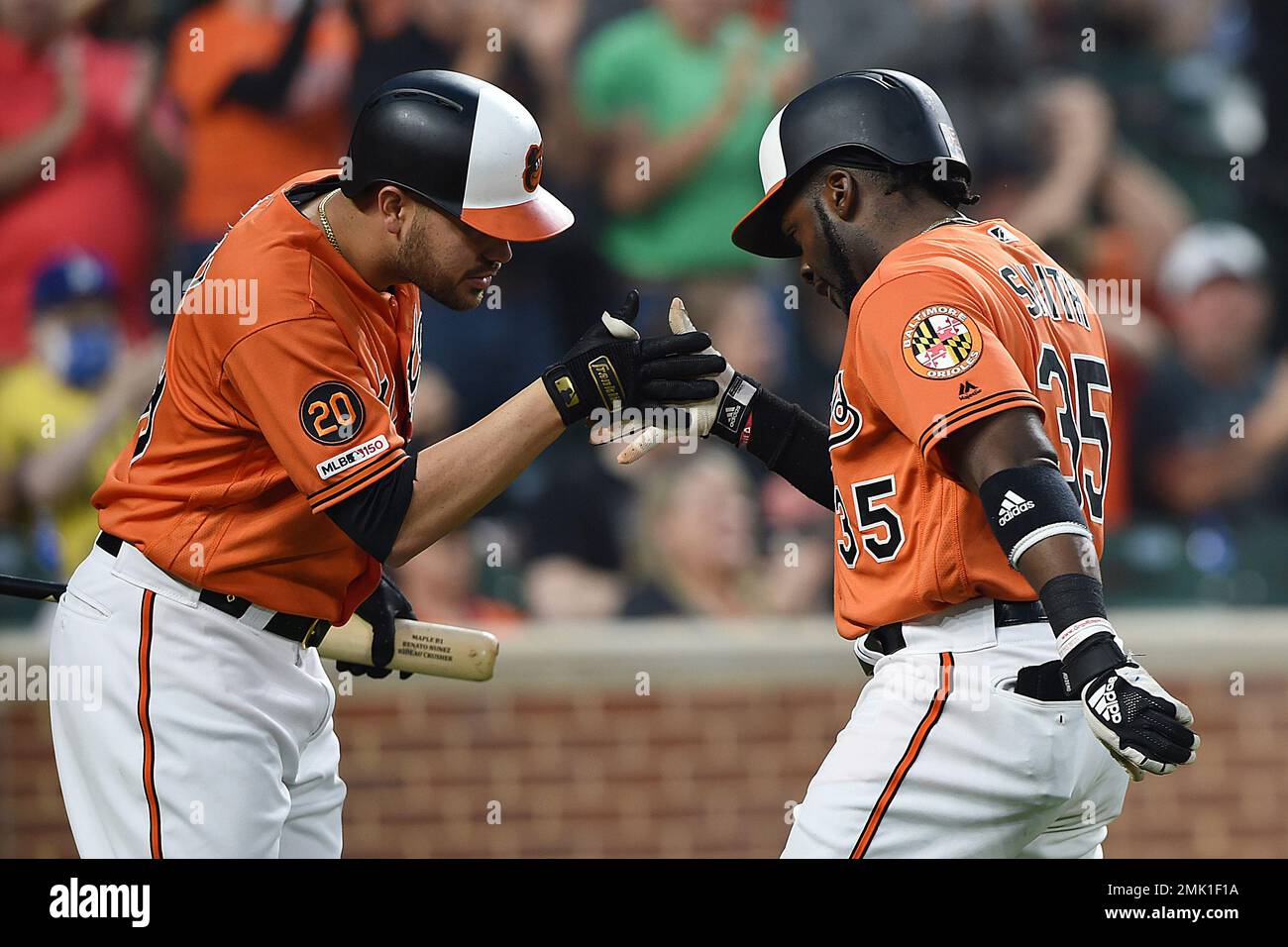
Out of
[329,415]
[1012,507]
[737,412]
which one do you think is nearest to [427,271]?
[329,415]

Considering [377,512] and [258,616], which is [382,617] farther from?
[377,512]

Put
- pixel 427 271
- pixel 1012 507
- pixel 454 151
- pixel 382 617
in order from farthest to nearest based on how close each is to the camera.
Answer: pixel 382 617, pixel 427 271, pixel 454 151, pixel 1012 507

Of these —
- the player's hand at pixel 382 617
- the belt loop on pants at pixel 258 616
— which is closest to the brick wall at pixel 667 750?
the player's hand at pixel 382 617

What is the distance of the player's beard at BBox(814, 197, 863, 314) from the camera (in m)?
3.17

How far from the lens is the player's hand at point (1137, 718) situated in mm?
2408

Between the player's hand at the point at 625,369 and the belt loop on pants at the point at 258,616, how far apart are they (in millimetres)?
742

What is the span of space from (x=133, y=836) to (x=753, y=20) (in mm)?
4262

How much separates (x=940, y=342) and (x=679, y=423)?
0.98 m

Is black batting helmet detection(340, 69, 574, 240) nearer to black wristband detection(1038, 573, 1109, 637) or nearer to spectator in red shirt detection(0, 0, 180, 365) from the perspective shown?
Result: black wristband detection(1038, 573, 1109, 637)

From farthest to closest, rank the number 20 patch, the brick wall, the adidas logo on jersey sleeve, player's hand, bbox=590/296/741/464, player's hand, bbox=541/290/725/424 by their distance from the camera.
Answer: the brick wall < player's hand, bbox=590/296/741/464 < player's hand, bbox=541/290/725/424 < the number 20 patch < the adidas logo on jersey sleeve

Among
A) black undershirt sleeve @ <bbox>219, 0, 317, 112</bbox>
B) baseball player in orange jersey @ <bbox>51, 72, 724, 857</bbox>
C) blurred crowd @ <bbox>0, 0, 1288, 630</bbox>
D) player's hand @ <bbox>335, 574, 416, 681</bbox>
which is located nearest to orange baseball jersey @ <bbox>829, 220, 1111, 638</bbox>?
baseball player in orange jersey @ <bbox>51, 72, 724, 857</bbox>

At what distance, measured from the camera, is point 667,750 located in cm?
570

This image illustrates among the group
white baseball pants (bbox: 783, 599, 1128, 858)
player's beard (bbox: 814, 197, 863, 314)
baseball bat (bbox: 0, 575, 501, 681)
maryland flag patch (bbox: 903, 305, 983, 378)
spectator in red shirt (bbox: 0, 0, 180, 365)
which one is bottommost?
white baseball pants (bbox: 783, 599, 1128, 858)

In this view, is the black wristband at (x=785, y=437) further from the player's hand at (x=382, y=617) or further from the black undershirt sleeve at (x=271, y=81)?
the black undershirt sleeve at (x=271, y=81)
